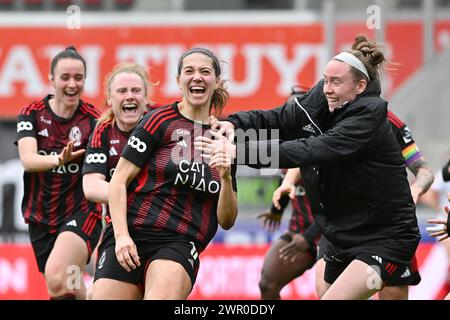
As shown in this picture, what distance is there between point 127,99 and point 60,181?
1.42 meters

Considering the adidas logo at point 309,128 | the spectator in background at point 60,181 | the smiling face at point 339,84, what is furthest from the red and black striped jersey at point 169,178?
the spectator in background at point 60,181

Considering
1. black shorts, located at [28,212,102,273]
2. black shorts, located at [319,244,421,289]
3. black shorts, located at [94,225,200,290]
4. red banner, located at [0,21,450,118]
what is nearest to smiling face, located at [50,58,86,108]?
black shorts, located at [28,212,102,273]

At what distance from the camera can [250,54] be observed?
47.2ft

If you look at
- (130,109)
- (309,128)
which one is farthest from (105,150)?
(309,128)

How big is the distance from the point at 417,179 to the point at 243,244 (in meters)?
4.62

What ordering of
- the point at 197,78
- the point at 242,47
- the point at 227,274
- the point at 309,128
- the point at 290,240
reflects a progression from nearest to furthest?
the point at 197,78 < the point at 309,128 < the point at 290,240 < the point at 227,274 < the point at 242,47

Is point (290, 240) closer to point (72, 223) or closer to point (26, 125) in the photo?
point (72, 223)

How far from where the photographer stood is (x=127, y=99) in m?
6.83

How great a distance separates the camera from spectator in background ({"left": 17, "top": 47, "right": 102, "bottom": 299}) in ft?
25.3

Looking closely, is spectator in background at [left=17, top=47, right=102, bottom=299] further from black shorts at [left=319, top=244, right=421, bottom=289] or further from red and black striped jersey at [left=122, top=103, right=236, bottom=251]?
black shorts at [left=319, top=244, right=421, bottom=289]

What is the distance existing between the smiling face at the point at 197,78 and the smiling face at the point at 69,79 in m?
1.94

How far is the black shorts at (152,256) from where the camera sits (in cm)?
588

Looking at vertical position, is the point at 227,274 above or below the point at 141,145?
below
